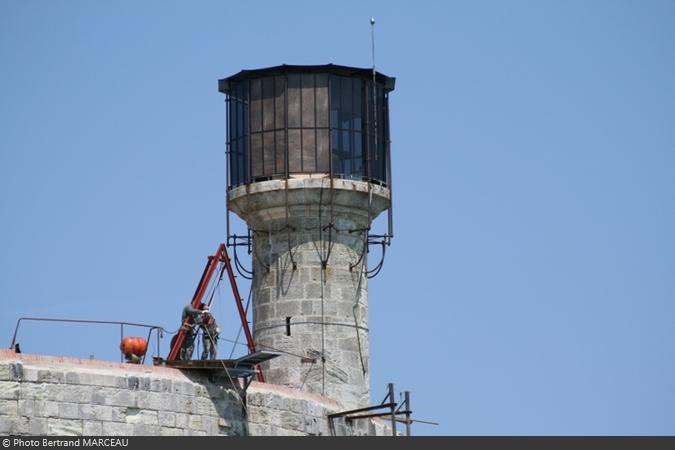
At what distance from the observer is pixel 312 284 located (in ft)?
226

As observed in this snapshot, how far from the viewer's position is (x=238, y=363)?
61.1 meters

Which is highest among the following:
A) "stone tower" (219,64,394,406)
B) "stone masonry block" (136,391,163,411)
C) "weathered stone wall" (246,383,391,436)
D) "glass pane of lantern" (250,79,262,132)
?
"glass pane of lantern" (250,79,262,132)

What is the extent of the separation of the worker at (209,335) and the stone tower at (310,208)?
5.23 metres

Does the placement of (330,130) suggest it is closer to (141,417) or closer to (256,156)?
(256,156)

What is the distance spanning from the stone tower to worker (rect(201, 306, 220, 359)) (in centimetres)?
523

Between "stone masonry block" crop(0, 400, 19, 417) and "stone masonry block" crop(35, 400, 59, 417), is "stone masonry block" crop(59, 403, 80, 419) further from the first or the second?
"stone masonry block" crop(0, 400, 19, 417)

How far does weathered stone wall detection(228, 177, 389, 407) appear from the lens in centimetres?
6856

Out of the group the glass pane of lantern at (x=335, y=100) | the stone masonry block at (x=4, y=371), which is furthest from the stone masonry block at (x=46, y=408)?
the glass pane of lantern at (x=335, y=100)

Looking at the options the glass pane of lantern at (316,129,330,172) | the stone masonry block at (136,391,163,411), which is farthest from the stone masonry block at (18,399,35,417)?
the glass pane of lantern at (316,129,330,172)

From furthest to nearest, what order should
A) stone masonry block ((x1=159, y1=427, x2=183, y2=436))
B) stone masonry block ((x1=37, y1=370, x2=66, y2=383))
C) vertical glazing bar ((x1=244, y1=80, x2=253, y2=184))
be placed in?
1. vertical glazing bar ((x1=244, y1=80, x2=253, y2=184))
2. stone masonry block ((x1=159, y1=427, x2=183, y2=436))
3. stone masonry block ((x1=37, y1=370, x2=66, y2=383))

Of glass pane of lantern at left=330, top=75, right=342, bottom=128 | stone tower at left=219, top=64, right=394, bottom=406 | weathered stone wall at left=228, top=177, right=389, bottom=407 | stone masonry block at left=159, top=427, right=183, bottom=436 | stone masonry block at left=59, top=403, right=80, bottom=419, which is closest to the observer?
stone masonry block at left=59, top=403, right=80, bottom=419

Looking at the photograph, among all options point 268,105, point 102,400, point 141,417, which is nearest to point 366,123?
point 268,105

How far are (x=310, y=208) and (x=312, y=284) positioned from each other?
197 centimetres
